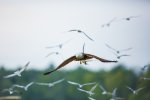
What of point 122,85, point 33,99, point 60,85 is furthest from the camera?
point 60,85

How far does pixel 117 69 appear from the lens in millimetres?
11734

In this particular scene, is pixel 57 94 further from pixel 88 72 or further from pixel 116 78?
pixel 116 78

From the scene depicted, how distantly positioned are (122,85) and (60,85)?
220 centimetres

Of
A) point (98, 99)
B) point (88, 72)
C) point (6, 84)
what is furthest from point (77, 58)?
point (88, 72)

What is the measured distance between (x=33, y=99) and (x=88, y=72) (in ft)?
5.58

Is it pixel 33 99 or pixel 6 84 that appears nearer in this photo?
pixel 6 84

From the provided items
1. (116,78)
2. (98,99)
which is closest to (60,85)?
(116,78)

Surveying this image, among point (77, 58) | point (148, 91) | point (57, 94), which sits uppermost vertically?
point (77, 58)

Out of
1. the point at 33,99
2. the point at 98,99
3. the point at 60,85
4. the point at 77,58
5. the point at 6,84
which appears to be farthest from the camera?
the point at 60,85

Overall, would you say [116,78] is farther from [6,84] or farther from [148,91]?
[6,84]

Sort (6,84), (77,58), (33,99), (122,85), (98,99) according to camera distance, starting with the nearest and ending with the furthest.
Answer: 1. (77,58)
2. (6,84)
3. (98,99)
4. (122,85)
5. (33,99)

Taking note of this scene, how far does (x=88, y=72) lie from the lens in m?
12.5

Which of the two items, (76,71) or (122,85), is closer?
(122,85)

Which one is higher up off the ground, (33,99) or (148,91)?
(148,91)
